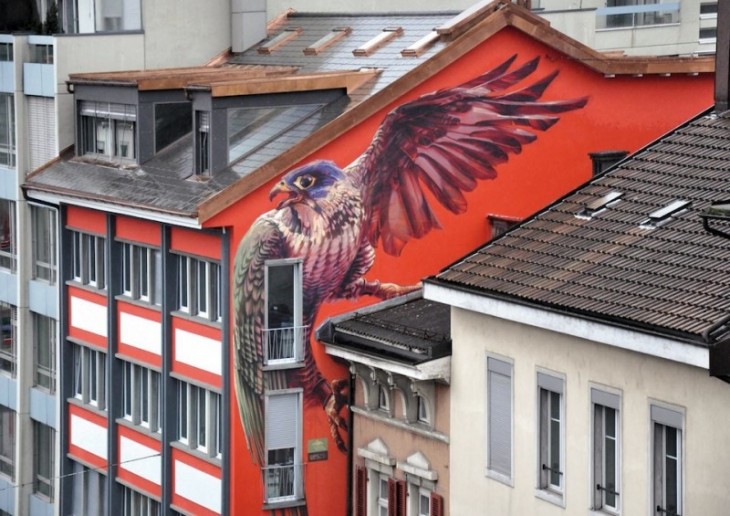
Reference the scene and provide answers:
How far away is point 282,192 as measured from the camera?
47.9 m

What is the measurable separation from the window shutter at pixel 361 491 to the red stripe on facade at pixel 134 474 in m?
5.47

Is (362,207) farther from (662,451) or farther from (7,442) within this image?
(7,442)

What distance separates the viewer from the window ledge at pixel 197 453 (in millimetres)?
49281

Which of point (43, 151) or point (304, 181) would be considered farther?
point (43, 151)

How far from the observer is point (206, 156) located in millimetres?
50281

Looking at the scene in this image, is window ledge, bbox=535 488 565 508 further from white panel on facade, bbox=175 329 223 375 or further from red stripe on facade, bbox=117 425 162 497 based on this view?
red stripe on facade, bbox=117 425 162 497

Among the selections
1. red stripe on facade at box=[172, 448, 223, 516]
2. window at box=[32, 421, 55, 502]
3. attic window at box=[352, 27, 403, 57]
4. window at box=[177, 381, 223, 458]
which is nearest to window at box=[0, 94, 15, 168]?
window at box=[32, 421, 55, 502]

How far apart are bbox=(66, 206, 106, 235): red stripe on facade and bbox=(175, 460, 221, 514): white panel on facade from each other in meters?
6.41

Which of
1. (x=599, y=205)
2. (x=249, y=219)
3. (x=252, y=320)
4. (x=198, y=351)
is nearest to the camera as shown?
(x=599, y=205)

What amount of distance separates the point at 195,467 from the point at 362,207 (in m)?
7.08

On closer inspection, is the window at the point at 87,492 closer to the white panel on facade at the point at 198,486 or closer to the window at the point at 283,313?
the white panel on facade at the point at 198,486

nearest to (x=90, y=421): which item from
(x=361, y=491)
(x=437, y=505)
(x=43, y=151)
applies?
(x=43, y=151)

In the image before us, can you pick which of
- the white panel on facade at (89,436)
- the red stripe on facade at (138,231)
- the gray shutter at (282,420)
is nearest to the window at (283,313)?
the gray shutter at (282,420)

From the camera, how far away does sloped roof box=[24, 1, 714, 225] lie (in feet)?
158
